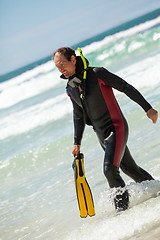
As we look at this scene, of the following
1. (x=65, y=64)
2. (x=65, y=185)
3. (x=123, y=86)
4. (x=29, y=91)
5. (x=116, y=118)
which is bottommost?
(x=65, y=185)

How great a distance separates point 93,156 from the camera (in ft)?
23.1

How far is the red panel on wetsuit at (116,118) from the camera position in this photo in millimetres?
3738

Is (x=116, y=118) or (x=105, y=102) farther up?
(x=105, y=102)

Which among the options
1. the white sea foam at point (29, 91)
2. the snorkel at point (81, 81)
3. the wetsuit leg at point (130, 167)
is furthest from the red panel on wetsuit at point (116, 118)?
the white sea foam at point (29, 91)

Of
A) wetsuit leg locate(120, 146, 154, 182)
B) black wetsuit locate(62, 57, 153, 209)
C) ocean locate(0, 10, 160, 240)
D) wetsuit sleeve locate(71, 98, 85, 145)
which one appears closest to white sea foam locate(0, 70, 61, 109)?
ocean locate(0, 10, 160, 240)

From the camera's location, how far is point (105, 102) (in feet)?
12.4

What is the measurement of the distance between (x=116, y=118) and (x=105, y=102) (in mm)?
187

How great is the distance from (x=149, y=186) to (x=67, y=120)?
24.7 ft

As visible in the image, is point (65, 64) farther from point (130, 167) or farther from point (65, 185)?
point (65, 185)

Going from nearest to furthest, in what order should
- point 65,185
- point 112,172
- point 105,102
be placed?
1. point 112,172
2. point 105,102
3. point 65,185

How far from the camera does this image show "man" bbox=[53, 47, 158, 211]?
3709 millimetres

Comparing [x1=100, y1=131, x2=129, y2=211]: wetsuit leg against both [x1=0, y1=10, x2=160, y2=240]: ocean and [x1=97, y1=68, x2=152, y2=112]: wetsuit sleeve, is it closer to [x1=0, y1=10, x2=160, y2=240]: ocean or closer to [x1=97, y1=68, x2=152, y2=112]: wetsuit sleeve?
[x1=0, y1=10, x2=160, y2=240]: ocean

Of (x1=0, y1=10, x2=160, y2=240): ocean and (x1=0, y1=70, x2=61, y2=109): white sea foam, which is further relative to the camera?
(x1=0, y1=70, x2=61, y2=109): white sea foam

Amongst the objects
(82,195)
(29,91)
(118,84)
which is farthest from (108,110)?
(29,91)
